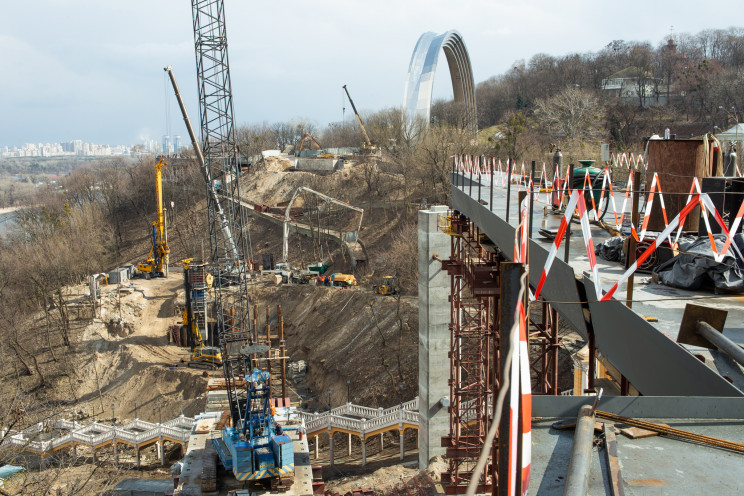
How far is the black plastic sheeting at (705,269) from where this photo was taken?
9242 mm

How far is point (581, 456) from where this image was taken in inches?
182

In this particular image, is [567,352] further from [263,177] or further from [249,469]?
[263,177]

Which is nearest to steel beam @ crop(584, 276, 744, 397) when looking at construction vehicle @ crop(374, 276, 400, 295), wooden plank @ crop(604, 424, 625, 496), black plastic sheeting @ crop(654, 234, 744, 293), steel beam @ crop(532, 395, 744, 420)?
steel beam @ crop(532, 395, 744, 420)

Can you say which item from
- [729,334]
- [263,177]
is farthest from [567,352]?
[263,177]

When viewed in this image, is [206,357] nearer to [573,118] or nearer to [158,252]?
[158,252]

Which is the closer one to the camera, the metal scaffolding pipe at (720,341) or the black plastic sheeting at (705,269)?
the metal scaffolding pipe at (720,341)

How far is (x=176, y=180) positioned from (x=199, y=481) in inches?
2612

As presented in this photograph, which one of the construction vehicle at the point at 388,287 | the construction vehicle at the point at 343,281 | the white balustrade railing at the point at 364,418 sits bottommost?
the white balustrade railing at the point at 364,418

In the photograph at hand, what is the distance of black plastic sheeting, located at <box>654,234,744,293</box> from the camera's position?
9242 mm

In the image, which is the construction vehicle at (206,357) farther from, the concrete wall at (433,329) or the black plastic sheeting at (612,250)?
the black plastic sheeting at (612,250)

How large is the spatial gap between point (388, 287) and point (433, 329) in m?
17.8

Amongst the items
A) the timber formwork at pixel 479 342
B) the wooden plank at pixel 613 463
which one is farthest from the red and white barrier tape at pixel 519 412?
the timber formwork at pixel 479 342

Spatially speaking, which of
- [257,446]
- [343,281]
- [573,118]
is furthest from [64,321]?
[573,118]

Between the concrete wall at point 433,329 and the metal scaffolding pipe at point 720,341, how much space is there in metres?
16.6
